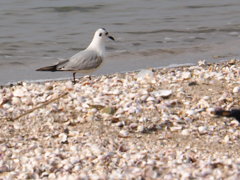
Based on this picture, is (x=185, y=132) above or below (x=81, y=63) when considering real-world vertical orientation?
below

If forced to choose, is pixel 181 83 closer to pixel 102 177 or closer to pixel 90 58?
pixel 90 58

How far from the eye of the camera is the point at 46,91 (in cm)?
699

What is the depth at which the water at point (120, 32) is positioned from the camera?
10.5 metres

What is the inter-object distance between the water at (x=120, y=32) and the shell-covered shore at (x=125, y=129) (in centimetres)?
256

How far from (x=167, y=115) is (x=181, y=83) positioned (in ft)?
3.81

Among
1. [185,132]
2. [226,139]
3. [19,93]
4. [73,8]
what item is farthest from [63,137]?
[73,8]

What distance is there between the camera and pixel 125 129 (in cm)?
570

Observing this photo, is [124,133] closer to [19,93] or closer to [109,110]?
[109,110]

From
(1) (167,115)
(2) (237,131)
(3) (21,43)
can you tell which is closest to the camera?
(2) (237,131)

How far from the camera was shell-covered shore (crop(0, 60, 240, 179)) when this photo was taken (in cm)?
468

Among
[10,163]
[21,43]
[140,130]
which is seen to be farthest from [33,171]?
[21,43]

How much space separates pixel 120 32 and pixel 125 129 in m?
7.43

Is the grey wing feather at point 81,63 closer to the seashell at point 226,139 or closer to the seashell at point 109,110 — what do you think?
A: the seashell at point 109,110

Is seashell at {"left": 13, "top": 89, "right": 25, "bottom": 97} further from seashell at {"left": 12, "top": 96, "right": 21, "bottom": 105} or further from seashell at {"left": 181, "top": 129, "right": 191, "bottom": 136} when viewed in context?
seashell at {"left": 181, "top": 129, "right": 191, "bottom": 136}
